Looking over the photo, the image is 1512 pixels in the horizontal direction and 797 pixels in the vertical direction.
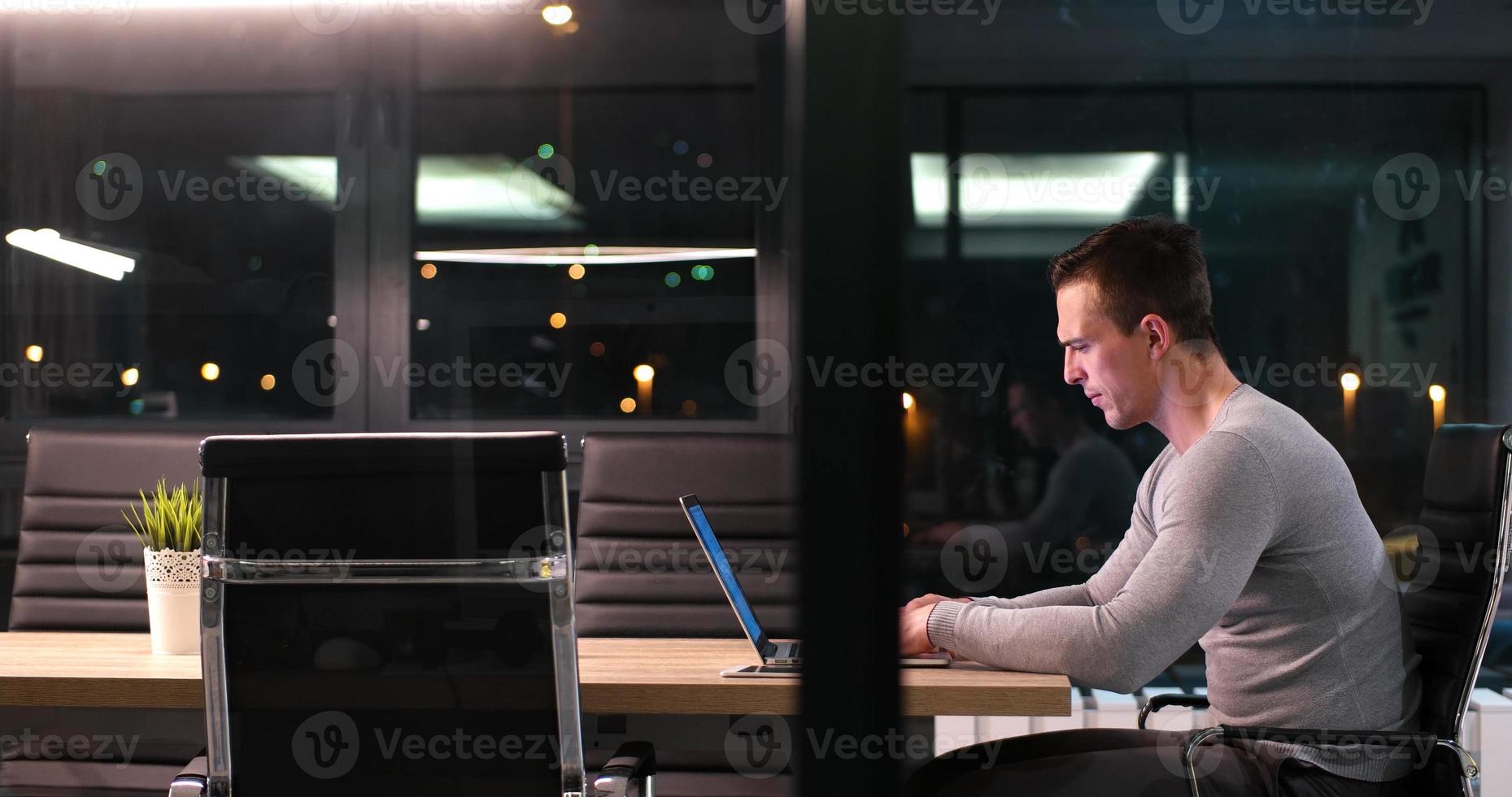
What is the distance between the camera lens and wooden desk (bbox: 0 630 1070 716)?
4.86 ft

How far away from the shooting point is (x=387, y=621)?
55.2 inches

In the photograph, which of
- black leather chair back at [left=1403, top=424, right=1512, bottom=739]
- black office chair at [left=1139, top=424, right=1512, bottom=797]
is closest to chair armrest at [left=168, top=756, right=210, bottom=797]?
black office chair at [left=1139, top=424, right=1512, bottom=797]

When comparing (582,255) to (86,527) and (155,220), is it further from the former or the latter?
(86,527)

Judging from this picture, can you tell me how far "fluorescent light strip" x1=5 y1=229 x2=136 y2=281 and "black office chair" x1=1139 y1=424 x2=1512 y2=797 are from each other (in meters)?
3.03

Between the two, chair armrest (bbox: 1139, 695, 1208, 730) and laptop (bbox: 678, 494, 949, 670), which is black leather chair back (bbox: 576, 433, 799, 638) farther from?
chair armrest (bbox: 1139, 695, 1208, 730)

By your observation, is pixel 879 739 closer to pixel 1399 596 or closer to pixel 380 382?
pixel 1399 596

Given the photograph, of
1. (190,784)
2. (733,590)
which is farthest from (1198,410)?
(190,784)

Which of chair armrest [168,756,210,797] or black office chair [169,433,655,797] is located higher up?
black office chair [169,433,655,797]

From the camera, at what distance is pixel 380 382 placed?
3.22 meters

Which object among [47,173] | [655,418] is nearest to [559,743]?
[655,418]

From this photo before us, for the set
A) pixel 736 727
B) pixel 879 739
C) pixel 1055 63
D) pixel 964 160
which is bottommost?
pixel 736 727

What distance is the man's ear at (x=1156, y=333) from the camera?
5.22 feet

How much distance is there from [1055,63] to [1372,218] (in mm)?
906

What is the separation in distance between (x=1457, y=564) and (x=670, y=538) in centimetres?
129
